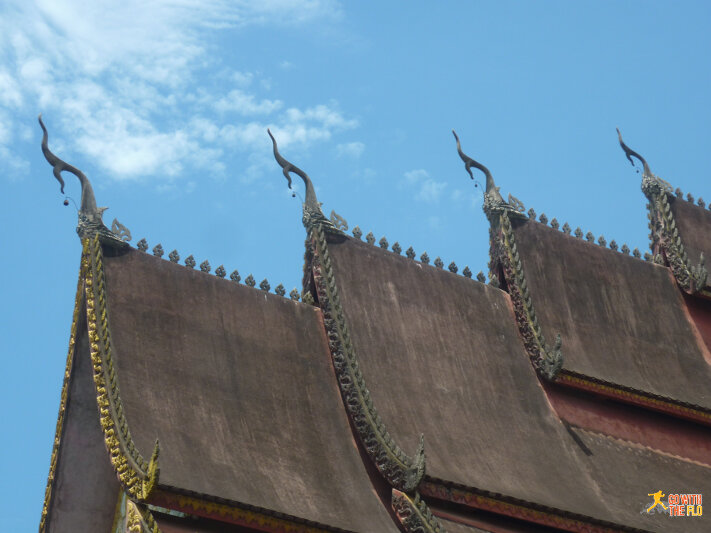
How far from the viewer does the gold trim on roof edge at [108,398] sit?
16.3 metres

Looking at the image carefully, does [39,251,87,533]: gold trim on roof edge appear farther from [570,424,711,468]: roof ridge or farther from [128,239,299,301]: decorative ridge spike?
[570,424,711,468]: roof ridge

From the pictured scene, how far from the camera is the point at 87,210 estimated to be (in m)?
19.5

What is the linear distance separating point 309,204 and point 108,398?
5.77 m

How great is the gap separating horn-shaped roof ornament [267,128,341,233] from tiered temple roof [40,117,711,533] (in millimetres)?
27

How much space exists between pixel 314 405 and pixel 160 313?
Result: 2.44 m

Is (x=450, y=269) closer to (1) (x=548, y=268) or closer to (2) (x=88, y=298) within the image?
(1) (x=548, y=268)

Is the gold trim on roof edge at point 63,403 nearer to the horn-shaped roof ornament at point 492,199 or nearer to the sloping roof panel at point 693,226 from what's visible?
the horn-shaped roof ornament at point 492,199

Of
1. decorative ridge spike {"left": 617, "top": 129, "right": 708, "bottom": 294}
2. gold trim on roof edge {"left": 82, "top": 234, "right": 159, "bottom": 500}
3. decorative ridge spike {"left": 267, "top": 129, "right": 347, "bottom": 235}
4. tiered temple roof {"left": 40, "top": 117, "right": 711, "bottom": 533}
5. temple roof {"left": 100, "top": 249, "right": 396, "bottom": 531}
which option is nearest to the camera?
gold trim on roof edge {"left": 82, "top": 234, "right": 159, "bottom": 500}

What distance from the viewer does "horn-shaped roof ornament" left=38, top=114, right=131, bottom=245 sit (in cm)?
1931

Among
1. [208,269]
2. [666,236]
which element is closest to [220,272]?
[208,269]

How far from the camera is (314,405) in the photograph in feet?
63.6

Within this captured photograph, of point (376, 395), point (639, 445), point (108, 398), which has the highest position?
point (639, 445)

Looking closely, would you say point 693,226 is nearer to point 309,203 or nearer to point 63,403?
point 309,203

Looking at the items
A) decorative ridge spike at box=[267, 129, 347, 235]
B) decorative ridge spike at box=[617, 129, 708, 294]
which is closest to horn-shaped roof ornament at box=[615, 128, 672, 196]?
decorative ridge spike at box=[617, 129, 708, 294]
